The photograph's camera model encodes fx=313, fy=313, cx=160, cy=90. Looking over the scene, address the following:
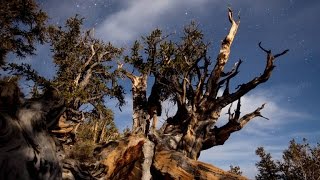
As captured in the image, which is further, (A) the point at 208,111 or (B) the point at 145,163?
(A) the point at 208,111

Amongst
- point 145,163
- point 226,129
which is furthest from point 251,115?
point 145,163

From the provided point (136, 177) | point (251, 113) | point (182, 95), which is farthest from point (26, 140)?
point (251, 113)

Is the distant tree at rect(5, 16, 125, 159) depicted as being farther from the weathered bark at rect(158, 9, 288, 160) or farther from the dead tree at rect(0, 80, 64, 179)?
the dead tree at rect(0, 80, 64, 179)

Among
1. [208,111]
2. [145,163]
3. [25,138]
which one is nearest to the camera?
[25,138]

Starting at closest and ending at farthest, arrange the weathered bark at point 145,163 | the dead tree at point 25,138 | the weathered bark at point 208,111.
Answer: the dead tree at point 25,138
the weathered bark at point 145,163
the weathered bark at point 208,111

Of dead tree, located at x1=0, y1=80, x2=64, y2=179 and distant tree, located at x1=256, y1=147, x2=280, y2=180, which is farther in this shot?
distant tree, located at x1=256, y1=147, x2=280, y2=180

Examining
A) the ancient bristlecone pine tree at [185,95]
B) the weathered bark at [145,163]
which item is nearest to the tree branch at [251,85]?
the ancient bristlecone pine tree at [185,95]

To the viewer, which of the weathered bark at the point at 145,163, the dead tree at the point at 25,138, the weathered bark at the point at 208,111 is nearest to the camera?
the dead tree at the point at 25,138

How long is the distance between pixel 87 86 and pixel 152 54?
586 centimetres

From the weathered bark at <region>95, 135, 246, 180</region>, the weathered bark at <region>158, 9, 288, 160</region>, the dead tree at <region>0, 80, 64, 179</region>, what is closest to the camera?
the dead tree at <region>0, 80, 64, 179</region>

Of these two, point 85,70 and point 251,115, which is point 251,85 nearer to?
point 251,115

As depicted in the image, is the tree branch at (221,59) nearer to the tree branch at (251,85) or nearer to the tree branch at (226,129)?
the tree branch at (251,85)

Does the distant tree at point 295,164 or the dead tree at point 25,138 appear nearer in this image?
the dead tree at point 25,138

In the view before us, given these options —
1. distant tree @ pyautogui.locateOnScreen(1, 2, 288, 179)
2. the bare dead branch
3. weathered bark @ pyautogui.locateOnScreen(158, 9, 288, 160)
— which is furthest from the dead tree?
the bare dead branch
